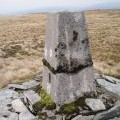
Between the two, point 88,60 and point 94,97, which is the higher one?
point 88,60

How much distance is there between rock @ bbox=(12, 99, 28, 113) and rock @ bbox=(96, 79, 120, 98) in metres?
3.20

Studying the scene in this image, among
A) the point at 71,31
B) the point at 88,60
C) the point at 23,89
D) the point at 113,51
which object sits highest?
the point at 71,31

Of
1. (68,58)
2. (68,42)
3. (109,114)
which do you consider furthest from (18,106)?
(109,114)

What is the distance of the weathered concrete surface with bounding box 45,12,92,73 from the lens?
30.5 feet

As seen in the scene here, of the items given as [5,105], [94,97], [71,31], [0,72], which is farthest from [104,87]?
[0,72]

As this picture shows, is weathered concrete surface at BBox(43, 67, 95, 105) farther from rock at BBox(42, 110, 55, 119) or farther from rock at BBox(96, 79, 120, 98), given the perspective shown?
rock at BBox(96, 79, 120, 98)

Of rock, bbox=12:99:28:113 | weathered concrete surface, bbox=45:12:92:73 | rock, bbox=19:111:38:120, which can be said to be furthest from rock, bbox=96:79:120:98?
rock, bbox=12:99:28:113

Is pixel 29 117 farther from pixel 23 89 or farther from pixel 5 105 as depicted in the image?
pixel 23 89

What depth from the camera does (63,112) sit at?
31.1 ft

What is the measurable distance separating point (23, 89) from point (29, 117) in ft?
8.30

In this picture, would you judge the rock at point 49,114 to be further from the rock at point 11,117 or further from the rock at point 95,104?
the rock at point 95,104

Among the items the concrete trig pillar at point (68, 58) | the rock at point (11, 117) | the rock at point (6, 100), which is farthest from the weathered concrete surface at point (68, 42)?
the rock at point (6, 100)

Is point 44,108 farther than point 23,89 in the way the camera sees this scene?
No

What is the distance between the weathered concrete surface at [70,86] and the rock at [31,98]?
1.91ft
